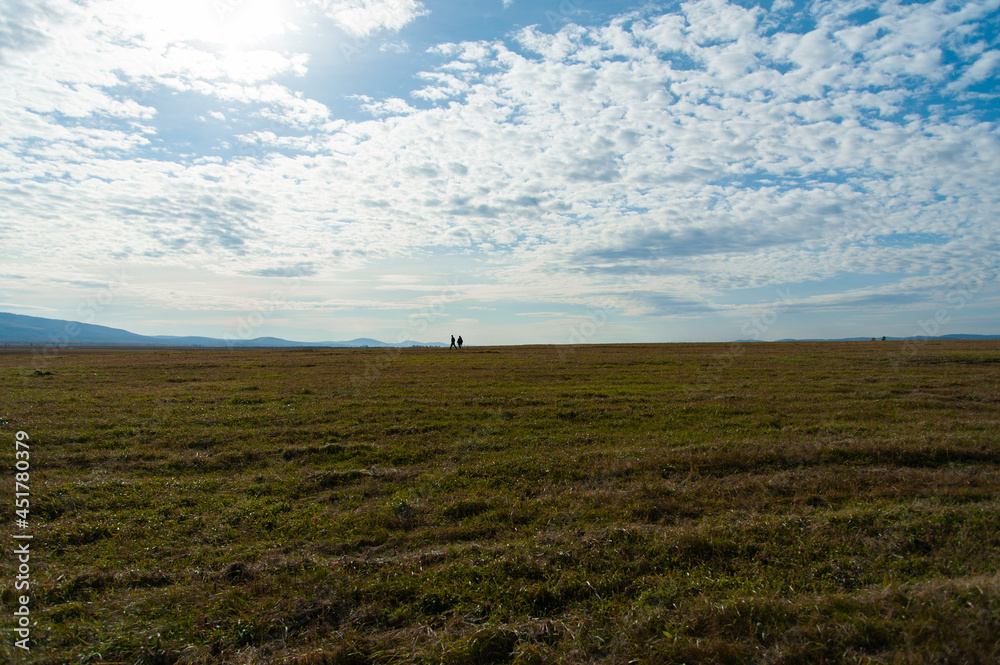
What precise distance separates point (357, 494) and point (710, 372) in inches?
1258

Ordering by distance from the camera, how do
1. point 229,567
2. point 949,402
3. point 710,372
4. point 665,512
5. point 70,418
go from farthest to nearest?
point 710,372
point 949,402
point 70,418
point 665,512
point 229,567

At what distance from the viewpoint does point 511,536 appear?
30.6 ft

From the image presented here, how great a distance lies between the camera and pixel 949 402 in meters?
23.3

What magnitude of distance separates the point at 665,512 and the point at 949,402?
22603 millimetres

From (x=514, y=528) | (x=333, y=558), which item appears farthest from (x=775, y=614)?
(x=333, y=558)

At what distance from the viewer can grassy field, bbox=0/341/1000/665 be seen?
607cm

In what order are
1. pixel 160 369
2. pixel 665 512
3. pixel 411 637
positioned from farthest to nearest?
pixel 160 369 < pixel 665 512 < pixel 411 637

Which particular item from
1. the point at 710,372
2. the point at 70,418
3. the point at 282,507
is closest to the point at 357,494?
the point at 282,507

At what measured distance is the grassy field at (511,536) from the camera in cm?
607

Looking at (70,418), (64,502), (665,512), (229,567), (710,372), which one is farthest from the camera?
(710,372)

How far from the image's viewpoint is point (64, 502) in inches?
436

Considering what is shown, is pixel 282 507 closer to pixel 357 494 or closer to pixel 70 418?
pixel 357 494

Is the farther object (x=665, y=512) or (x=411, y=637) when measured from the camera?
(x=665, y=512)

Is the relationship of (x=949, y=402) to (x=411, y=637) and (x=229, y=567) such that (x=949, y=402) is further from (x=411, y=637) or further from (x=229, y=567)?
(x=229, y=567)
